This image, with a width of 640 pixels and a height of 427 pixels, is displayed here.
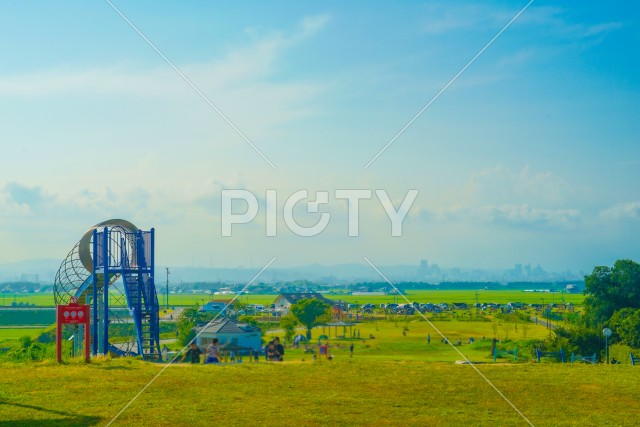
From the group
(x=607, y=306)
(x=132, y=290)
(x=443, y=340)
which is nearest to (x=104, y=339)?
(x=132, y=290)

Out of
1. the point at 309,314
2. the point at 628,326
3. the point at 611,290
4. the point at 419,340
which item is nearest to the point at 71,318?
the point at 628,326

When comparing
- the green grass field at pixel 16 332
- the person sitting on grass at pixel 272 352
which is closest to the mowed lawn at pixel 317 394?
the person sitting on grass at pixel 272 352

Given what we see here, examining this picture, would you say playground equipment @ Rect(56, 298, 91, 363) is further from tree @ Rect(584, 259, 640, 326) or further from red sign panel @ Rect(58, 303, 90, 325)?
tree @ Rect(584, 259, 640, 326)

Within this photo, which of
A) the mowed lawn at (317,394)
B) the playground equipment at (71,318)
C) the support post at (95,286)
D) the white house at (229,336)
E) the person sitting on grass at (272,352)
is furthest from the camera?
the white house at (229,336)

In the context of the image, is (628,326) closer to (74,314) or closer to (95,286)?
(95,286)

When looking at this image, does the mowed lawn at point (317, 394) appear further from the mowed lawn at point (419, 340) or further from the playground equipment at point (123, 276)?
the mowed lawn at point (419, 340)
